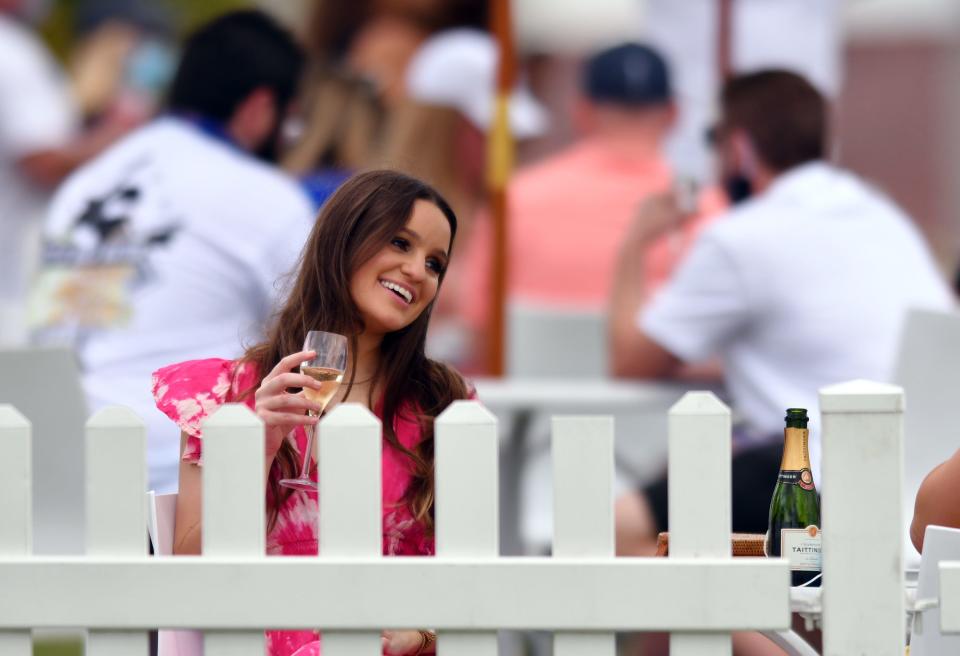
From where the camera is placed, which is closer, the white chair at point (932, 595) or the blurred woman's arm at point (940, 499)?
the white chair at point (932, 595)

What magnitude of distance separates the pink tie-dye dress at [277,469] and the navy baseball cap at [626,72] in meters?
3.24

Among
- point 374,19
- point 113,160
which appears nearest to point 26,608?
point 113,160

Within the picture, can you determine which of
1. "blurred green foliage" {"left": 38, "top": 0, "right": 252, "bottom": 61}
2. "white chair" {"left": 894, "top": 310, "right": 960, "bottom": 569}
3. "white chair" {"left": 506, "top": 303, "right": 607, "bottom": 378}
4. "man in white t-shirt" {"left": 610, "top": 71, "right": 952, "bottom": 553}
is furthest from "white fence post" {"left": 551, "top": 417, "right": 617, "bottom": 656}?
"blurred green foliage" {"left": 38, "top": 0, "right": 252, "bottom": 61}

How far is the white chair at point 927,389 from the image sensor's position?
300 cm

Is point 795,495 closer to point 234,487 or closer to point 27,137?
point 234,487

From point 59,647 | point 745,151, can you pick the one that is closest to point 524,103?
point 745,151

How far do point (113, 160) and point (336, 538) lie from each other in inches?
88.3

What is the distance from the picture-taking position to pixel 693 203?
16.4ft

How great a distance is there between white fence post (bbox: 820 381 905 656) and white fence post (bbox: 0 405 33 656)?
94 centimetres

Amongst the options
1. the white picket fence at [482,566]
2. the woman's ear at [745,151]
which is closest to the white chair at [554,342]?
the woman's ear at [745,151]

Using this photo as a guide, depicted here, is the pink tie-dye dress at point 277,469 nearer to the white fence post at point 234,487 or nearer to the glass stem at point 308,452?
the glass stem at point 308,452

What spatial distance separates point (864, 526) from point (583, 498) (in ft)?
1.06

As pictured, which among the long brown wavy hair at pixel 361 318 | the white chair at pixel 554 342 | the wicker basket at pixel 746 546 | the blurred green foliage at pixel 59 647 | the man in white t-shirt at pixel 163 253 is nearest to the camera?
the wicker basket at pixel 746 546

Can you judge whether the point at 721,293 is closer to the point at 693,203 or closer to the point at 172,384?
the point at 693,203
